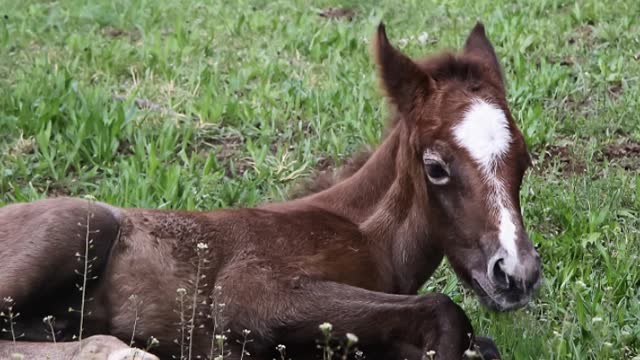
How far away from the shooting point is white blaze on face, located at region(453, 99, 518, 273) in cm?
471

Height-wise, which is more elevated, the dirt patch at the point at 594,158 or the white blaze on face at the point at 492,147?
the white blaze on face at the point at 492,147

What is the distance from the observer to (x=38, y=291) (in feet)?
16.5

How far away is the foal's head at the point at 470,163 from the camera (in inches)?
184

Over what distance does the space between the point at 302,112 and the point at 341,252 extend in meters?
3.30

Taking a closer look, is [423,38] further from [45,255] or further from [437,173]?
[45,255]

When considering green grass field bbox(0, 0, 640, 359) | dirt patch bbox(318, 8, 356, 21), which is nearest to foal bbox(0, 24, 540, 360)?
green grass field bbox(0, 0, 640, 359)

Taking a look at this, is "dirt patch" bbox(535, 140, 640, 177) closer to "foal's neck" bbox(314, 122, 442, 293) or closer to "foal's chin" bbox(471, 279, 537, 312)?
"foal's neck" bbox(314, 122, 442, 293)

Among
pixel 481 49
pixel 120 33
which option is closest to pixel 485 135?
pixel 481 49

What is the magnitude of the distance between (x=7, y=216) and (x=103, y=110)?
307 centimetres

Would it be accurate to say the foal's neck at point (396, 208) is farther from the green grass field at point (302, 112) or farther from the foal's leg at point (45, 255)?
the foal's leg at point (45, 255)

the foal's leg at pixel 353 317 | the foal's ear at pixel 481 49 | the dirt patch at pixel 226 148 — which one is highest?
the foal's ear at pixel 481 49

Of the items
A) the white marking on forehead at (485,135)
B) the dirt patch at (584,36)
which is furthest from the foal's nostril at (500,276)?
the dirt patch at (584,36)

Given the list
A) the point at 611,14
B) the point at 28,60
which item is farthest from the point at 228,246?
the point at 611,14

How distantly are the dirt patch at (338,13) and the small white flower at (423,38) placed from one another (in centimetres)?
115
